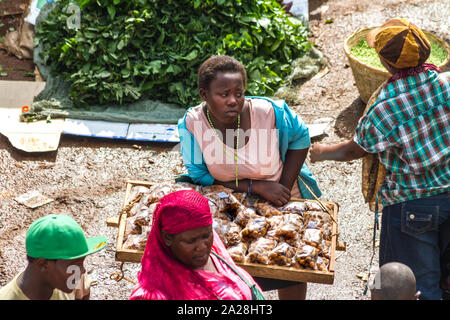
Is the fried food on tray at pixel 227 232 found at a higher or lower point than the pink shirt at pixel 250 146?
lower

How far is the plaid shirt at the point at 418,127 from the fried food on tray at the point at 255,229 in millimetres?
697

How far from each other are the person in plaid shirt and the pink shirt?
520 millimetres

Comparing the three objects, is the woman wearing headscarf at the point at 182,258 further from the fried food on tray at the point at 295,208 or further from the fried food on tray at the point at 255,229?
the fried food on tray at the point at 295,208

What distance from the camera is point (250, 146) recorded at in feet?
10.5

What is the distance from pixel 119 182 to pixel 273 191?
239cm

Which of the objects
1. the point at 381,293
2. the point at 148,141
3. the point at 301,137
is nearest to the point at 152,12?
the point at 148,141

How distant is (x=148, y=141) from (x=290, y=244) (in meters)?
3.07

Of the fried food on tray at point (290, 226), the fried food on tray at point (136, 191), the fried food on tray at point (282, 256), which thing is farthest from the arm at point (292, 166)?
the fried food on tray at point (136, 191)

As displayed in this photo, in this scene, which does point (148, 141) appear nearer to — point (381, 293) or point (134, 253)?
point (134, 253)

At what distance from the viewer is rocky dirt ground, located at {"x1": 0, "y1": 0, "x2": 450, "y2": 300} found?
417 centimetres

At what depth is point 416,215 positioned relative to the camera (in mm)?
2748

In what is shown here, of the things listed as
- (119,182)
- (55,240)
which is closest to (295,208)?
(55,240)

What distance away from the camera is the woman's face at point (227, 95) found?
3.06 m
